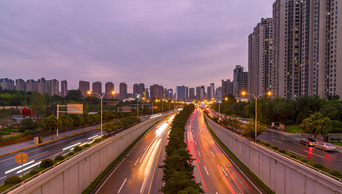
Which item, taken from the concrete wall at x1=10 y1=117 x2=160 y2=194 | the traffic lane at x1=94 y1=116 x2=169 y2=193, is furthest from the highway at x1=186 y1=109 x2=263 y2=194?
the concrete wall at x1=10 y1=117 x2=160 y2=194

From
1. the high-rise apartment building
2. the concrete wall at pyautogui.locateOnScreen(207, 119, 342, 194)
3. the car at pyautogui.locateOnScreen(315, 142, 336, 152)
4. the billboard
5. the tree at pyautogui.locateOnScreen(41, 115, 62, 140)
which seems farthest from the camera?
the high-rise apartment building

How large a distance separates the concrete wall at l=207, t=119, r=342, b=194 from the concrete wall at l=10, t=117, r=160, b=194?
740 inches

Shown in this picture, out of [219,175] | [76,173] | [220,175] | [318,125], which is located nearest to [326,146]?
[318,125]

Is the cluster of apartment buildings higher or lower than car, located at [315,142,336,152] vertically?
higher

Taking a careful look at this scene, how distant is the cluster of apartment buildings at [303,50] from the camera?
3147 inches

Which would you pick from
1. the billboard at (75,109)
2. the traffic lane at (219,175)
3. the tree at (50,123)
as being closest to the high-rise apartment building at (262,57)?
the traffic lane at (219,175)

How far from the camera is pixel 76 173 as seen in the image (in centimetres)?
1630

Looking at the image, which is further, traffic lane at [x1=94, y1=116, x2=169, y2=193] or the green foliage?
the green foliage

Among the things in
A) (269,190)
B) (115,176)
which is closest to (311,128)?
(269,190)

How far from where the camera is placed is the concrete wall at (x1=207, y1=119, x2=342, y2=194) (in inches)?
470

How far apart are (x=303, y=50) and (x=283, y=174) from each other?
122 meters

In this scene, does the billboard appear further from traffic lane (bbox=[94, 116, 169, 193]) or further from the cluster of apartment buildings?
the cluster of apartment buildings

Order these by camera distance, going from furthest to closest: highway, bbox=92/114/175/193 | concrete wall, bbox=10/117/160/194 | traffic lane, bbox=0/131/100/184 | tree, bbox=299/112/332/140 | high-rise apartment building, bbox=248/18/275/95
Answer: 1. high-rise apartment building, bbox=248/18/275/95
2. tree, bbox=299/112/332/140
3. traffic lane, bbox=0/131/100/184
4. highway, bbox=92/114/175/193
5. concrete wall, bbox=10/117/160/194

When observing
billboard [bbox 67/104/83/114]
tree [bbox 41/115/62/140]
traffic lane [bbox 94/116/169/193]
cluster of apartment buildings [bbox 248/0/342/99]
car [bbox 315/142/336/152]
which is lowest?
traffic lane [bbox 94/116/169/193]
